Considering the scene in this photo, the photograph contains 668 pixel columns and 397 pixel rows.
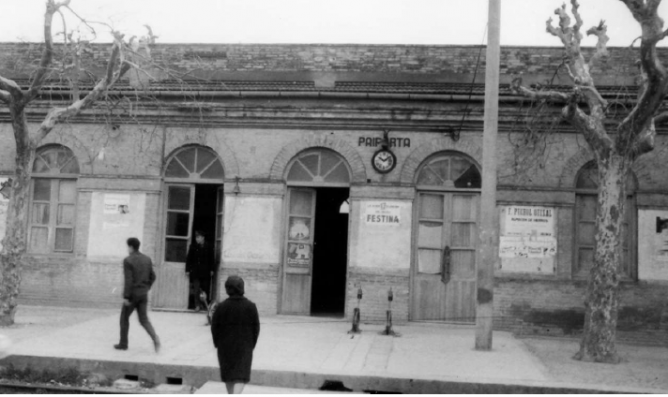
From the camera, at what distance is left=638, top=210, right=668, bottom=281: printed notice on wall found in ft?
44.5

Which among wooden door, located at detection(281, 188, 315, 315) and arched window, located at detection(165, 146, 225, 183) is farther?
arched window, located at detection(165, 146, 225, 183)

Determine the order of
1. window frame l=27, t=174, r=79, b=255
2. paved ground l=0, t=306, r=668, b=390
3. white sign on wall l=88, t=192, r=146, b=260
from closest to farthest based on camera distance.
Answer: paved ground l=0, t=306, r=668, b=390
white sign on wall l=88, t=192, r=146, b=260
window frame l=27, t=174, r=79, b=255

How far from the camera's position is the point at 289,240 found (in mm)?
14859

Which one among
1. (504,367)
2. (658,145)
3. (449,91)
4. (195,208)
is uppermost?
(449,91)

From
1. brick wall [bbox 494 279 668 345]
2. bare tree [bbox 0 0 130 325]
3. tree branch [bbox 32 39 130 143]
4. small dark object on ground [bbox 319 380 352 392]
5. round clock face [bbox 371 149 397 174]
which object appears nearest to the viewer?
small dark object on ground [bbox 319 380 352 392]

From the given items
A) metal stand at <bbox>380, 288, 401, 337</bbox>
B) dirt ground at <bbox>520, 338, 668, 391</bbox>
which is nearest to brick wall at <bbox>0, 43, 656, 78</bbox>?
metal stand at <bbox>380, 288, 401, 337</bbox>

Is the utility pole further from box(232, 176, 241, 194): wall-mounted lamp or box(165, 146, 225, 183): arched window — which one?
box(165, 146, 225, 183): arched window

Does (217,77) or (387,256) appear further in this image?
(217,77)

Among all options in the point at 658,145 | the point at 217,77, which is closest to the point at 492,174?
the point at 658,145

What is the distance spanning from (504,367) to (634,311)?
16.0ft

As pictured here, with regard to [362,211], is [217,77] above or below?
above

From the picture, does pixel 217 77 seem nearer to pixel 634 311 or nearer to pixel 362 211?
pixel 362 211

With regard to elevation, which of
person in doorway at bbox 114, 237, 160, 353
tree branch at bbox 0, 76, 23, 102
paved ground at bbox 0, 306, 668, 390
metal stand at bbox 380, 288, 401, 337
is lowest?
paved ground at bbox 0, 306, 668, 390

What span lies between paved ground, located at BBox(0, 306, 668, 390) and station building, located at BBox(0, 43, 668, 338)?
1.05 meters
